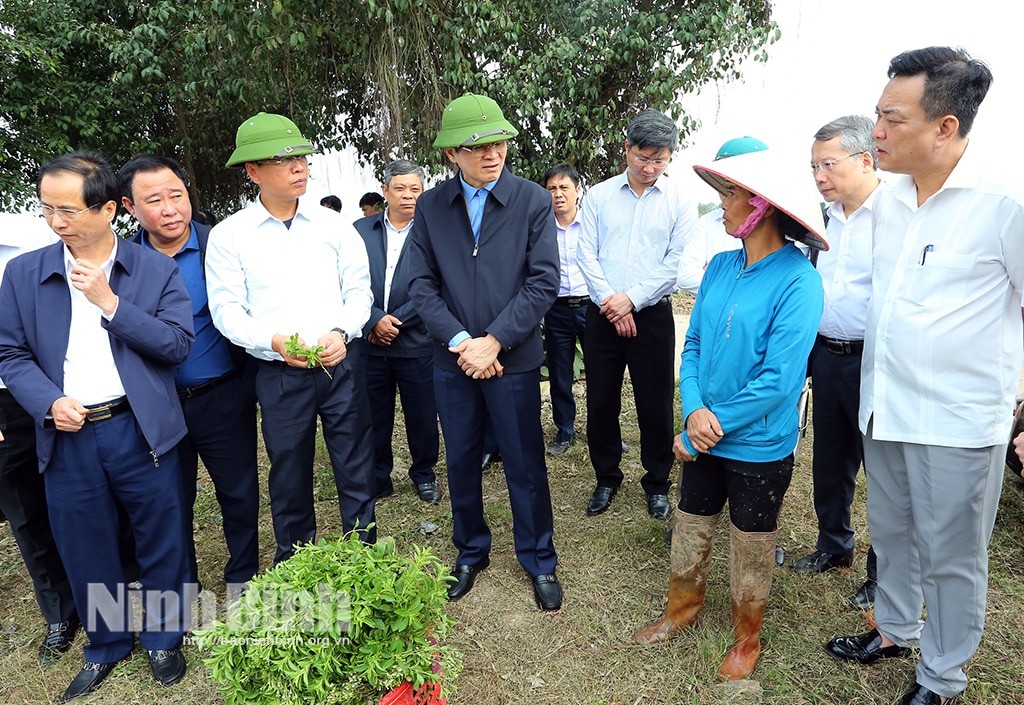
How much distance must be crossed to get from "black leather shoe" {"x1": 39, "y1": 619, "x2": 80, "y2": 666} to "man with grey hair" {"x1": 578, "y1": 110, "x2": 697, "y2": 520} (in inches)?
111

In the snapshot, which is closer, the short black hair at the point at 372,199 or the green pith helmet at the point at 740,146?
the green pith helmet at the point at 740,146

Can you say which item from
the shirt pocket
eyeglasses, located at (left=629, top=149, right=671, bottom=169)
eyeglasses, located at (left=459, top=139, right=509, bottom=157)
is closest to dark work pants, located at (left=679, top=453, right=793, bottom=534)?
the shirt pocket

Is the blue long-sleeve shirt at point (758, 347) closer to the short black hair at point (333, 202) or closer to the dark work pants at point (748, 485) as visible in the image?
the dark work pants at point (748, 485)

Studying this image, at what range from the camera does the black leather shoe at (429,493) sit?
4324 mm

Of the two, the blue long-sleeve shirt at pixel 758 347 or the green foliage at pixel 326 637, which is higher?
the blue long-sleeve shirt at pixel 758 347

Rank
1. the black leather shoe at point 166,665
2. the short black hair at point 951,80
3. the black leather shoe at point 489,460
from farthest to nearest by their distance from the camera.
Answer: the black leather shoe at point 489,460 < the black leather shoe at point 166,665 < the short black hair at point 951,80

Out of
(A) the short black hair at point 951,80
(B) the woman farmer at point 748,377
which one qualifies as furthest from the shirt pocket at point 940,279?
(A) the short black hair at point 951,80

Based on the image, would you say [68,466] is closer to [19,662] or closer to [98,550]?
[98,550]

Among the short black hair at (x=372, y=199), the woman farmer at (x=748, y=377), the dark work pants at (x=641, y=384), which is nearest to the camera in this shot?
the woman farmer at (x=748, y=377)

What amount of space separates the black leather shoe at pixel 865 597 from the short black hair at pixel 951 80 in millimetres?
2045

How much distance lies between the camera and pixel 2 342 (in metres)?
2.57

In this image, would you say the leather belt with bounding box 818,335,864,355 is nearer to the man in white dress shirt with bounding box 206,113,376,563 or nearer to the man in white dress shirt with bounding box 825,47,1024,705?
the man in white dress shirt with bounding box 825,47,1024,705

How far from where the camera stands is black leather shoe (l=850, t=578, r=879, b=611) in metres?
2.99

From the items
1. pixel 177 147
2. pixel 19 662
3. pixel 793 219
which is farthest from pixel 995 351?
pixel 177 147
